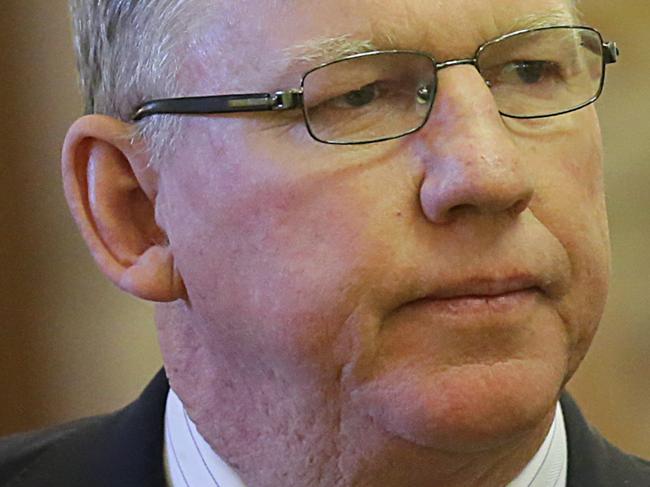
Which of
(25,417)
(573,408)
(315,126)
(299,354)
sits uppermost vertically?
(315,126)

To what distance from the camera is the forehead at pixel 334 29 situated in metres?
0.97

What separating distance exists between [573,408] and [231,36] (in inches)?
25.5

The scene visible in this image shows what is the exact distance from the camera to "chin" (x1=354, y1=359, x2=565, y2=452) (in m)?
0.95

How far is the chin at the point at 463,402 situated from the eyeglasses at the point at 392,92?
24 centimetres

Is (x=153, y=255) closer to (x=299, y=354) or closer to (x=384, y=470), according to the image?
(x=299, y=354)

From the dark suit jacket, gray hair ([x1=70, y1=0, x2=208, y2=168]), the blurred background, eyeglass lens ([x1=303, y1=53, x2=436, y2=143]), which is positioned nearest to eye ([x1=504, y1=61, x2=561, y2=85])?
eyeglass lens ([x1=303, y1=53, x2=436, y2=143])

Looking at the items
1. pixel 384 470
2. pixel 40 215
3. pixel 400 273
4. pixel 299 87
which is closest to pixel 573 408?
pixel 384 470

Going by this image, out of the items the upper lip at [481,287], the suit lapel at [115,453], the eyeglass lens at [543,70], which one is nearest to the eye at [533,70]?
the eyeglass lens at [543,70]

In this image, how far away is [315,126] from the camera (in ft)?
3.26

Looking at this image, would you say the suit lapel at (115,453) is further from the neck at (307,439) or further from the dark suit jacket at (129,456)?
the neck at (307,439)

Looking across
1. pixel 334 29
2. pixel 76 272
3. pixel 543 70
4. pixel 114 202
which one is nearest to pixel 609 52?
pixel 543 70

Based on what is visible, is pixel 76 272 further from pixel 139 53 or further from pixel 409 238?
pixel 409 238

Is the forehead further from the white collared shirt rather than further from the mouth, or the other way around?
the white collared shirt

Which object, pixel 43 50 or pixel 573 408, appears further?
pixel 43 50
